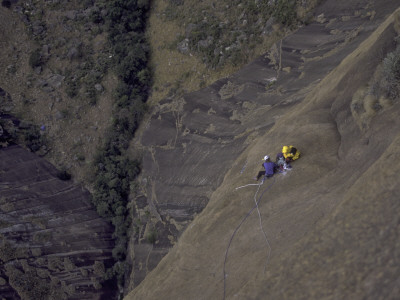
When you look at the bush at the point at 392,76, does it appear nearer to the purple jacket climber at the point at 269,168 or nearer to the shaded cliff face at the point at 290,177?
the shaded cliff face at the point at 290,177

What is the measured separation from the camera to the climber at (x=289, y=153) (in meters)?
9.83

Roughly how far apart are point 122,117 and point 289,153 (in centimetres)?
1317

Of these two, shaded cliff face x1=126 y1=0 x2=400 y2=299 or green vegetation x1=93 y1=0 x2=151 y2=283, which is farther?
green vegetation x1=93 y1=0 x2=151 y2=283

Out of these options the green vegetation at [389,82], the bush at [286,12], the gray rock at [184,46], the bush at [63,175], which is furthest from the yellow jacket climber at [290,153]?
the gray rock at [184,46]

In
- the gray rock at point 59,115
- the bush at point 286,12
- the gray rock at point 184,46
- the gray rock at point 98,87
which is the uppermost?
the bush at point 286,12

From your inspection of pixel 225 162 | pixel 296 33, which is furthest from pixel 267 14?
pixel 225 162

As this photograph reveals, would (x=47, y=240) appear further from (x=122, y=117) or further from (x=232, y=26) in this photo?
(x=232, y=26)

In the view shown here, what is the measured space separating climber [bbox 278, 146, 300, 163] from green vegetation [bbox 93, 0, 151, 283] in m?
10.2

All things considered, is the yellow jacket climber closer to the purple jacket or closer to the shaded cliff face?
the shaded cliff face

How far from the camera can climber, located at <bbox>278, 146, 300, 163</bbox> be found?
9.83 metres

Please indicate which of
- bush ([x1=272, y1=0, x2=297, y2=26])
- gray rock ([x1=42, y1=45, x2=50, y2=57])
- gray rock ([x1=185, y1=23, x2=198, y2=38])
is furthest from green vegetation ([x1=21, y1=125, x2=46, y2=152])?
bush ([x1=272, y1=0, x2=297, y2=26])

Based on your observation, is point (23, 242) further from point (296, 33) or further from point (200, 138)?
point (296, 33)

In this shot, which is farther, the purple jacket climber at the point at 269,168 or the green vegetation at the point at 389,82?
the purple jacket climber at the point at 269,168

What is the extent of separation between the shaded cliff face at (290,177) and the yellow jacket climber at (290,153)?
23cm
